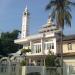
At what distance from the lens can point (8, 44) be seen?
6888cm

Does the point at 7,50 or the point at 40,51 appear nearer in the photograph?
the point at 40,51

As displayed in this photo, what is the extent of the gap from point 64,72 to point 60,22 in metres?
7.37

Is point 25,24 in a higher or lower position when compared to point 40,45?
higher

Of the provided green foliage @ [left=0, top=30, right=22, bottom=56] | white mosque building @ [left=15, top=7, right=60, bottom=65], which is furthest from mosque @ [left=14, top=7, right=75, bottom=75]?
green foliage @ [left=0, top=30, right=22, bottom=56]

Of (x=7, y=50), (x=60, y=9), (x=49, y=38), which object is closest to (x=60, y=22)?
(x=60, y=9)

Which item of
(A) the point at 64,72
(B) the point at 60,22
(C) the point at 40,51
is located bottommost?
(A) the point at 64,72

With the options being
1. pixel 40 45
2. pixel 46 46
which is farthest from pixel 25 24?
pixel 46 46

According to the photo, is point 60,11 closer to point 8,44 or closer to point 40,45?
point 40,45

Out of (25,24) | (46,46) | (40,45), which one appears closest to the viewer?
(46,46)

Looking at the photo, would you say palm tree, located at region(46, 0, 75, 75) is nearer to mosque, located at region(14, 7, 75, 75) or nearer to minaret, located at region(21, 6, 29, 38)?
mosque, located at region(14, 7, 75, 75)

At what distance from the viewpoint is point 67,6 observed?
36.5 metres

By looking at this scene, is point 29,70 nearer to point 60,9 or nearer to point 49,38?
point 60,9

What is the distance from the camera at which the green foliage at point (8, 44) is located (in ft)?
A: 217

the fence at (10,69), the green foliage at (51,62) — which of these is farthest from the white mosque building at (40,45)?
the fence at (10,69)
